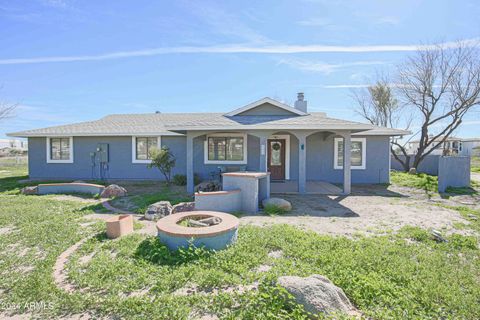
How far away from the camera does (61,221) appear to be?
18.1ft

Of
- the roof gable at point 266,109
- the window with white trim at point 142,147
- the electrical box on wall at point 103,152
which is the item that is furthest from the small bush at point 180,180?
the electrical box on wall at point 103,152

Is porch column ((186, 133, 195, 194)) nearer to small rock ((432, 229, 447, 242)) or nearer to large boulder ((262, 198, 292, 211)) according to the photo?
large boulder ((262, 198, 292, 211))

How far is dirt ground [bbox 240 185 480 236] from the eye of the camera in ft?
17.3

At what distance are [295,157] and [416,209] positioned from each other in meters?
5.31

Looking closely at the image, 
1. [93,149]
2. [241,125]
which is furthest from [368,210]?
[93,149]

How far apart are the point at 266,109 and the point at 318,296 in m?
8.32

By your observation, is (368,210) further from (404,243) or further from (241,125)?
(241,125)

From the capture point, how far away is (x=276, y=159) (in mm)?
11320

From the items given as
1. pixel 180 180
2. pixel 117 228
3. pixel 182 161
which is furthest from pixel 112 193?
pixel 117 228

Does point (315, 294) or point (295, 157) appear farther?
point (295, 157)

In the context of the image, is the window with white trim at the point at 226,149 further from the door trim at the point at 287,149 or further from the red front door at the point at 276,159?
the door trim at the point at 287,149

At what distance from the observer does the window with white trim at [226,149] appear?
11234mm

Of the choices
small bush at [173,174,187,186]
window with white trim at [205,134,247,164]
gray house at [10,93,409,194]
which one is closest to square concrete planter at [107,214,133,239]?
gray house at [10,93,409,194]

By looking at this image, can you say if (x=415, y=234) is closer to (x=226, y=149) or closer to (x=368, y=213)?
(x=368, y=213)
